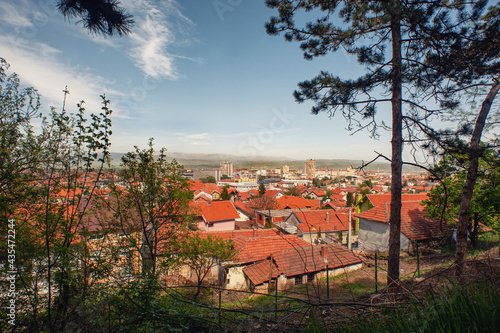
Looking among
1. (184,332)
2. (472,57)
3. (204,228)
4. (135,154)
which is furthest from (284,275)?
(204,228)

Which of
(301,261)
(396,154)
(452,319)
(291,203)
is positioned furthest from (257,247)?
(291,203)

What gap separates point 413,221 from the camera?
14773mm

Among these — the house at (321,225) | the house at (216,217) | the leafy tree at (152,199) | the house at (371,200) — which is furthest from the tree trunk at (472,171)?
the house at (216,217)

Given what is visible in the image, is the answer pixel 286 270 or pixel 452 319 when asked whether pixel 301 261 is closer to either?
pixel 286 270

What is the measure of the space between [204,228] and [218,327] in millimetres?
26040

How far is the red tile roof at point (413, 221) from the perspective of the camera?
13.6 metres

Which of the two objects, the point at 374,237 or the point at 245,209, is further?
the point at 245,209

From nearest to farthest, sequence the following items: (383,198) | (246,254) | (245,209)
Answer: (246,254) → (383,198) → (245,209)

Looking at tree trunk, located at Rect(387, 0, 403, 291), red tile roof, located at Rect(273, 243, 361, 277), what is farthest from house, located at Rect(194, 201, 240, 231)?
tree trunk, located at Rect(387, 0, 403, 291)

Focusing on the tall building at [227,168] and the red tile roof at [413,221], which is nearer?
the red tile roof at [413,221]

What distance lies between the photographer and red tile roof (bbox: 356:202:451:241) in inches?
537

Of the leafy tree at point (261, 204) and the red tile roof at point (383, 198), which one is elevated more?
the red tile roof at point (383, 198)

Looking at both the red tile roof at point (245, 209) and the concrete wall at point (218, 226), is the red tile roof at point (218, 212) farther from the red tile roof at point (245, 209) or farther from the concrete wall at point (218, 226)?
the red tile roof at point (245, 209)

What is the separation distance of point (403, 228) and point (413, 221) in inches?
52.1
